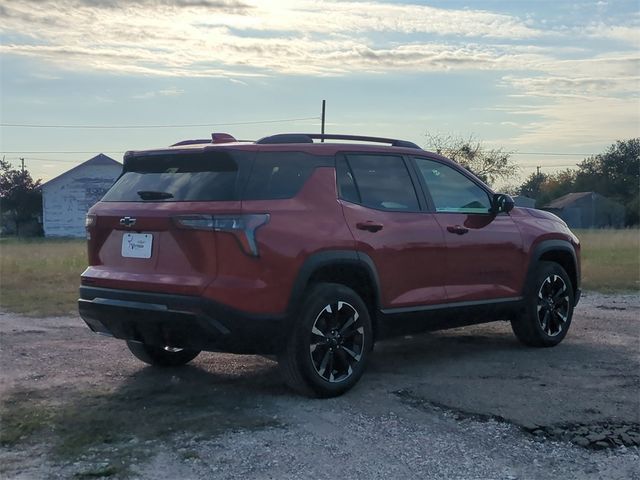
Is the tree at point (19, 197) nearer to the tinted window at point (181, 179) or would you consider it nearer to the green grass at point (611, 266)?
the green grass at point (611, 266)

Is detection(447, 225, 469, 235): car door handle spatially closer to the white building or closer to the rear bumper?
the rear bumper

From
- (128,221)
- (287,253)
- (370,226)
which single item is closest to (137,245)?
(128,221)

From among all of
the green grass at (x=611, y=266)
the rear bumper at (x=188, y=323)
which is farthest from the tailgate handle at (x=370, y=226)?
the green grass at (x=611, y=266)

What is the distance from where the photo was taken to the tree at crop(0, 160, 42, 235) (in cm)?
6694

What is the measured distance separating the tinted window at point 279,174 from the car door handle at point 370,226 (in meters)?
0.52

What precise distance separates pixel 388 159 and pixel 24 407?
3265 millimetres

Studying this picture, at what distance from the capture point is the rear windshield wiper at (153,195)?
17.7 ft

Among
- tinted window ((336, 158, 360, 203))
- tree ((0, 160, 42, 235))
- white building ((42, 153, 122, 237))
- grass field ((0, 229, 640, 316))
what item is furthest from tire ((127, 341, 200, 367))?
tree ((0, 160, 42, 235))

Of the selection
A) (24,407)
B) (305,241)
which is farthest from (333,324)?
(24,407)

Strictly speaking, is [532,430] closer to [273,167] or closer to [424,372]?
[424,372]

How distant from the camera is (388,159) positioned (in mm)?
6297

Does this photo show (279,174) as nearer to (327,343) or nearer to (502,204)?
(327,343)

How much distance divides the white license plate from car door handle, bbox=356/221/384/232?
1492 millimetres

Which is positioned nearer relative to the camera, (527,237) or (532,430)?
(532,430)
